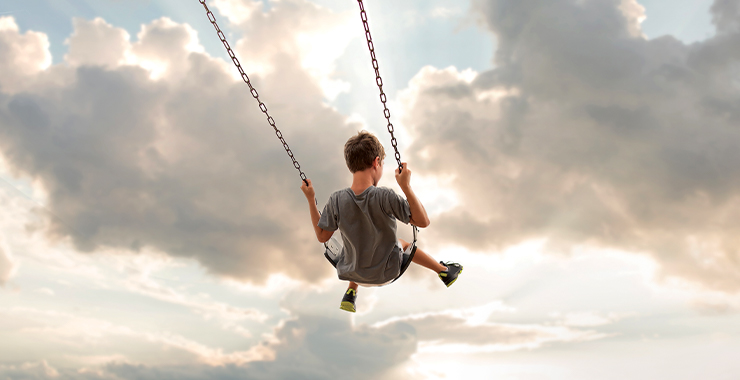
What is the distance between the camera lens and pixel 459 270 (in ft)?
23.0

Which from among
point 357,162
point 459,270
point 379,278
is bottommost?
point 379,278

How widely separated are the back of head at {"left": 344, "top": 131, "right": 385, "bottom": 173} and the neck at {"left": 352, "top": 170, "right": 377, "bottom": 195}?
0.20ft

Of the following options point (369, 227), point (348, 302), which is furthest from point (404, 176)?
point (348, 302)

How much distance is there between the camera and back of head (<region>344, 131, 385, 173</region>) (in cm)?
595

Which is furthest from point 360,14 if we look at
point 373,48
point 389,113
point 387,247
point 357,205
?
point 387,247

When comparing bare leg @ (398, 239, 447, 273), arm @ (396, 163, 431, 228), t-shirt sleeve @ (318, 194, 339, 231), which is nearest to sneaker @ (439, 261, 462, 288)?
bare leg @ (398, 239, 447, 273)

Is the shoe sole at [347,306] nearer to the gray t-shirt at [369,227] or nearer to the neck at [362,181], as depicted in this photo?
the gray t-shirt at [369,227]

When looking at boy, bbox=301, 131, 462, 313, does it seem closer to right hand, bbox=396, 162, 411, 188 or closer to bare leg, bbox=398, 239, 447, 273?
right hand, bbox=396, 162, 411, 188

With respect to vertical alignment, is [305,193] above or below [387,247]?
above

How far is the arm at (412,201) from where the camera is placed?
218 inches

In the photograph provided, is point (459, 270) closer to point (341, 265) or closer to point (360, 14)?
point (341, 265)

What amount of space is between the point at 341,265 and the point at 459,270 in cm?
171

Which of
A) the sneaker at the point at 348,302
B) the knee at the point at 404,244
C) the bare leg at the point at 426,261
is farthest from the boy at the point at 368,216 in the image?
the sneaker at the point at 348,302

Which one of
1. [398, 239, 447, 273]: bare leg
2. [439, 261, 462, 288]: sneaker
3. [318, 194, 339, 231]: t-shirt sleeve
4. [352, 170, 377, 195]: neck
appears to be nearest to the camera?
[352, 170, 377, 195]: neck
